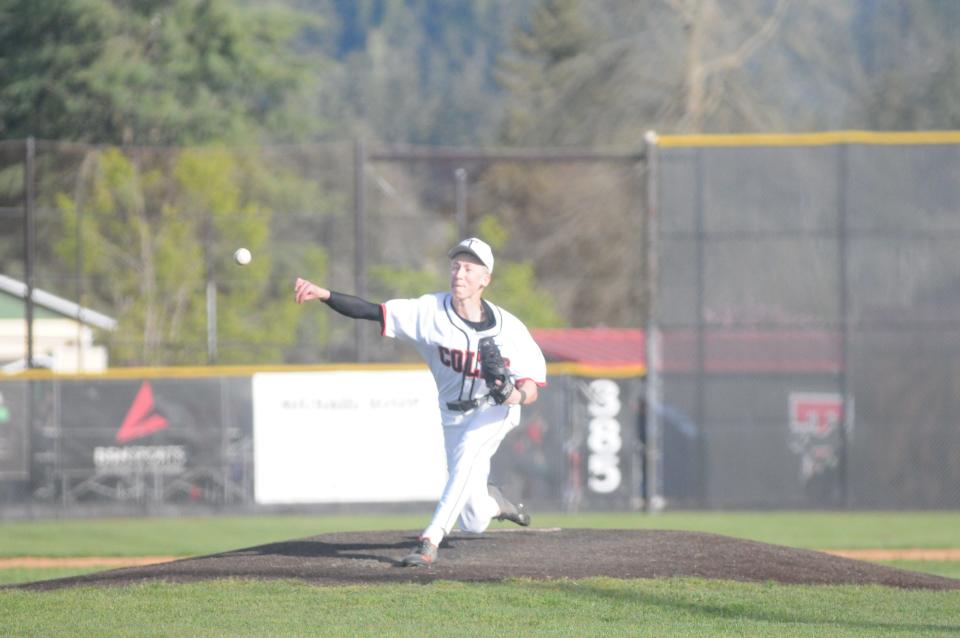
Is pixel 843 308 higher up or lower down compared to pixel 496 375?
higher up

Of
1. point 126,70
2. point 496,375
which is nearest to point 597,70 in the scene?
point 126,70

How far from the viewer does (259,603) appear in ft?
23.1

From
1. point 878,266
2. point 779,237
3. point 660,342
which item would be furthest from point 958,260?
point 660,342

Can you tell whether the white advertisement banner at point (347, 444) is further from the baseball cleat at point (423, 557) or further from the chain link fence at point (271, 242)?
the baseball cleat at point (423, 557)

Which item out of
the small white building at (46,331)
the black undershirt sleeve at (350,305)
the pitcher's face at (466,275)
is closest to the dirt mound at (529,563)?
the black undershirt sleeve at (350,305)

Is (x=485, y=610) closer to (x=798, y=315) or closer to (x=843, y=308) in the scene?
(x=798, y=315)

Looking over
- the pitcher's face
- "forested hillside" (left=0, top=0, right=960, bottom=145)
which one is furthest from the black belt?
"forested hillside" (left=0, top=0, right=960, bottom=145)

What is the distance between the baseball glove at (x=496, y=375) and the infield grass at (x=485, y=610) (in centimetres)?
101

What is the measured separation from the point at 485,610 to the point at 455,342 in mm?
1596

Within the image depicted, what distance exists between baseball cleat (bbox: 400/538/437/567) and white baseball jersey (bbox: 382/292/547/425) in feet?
2.34

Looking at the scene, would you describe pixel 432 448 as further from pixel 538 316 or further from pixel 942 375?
pixel 538 316

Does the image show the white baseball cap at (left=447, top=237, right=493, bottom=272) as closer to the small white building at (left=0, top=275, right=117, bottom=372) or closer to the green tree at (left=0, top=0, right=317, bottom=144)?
the small white building at (left=0, top=275, right=117, bottom=372)

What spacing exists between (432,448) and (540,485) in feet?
4.37

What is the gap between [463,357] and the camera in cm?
782
